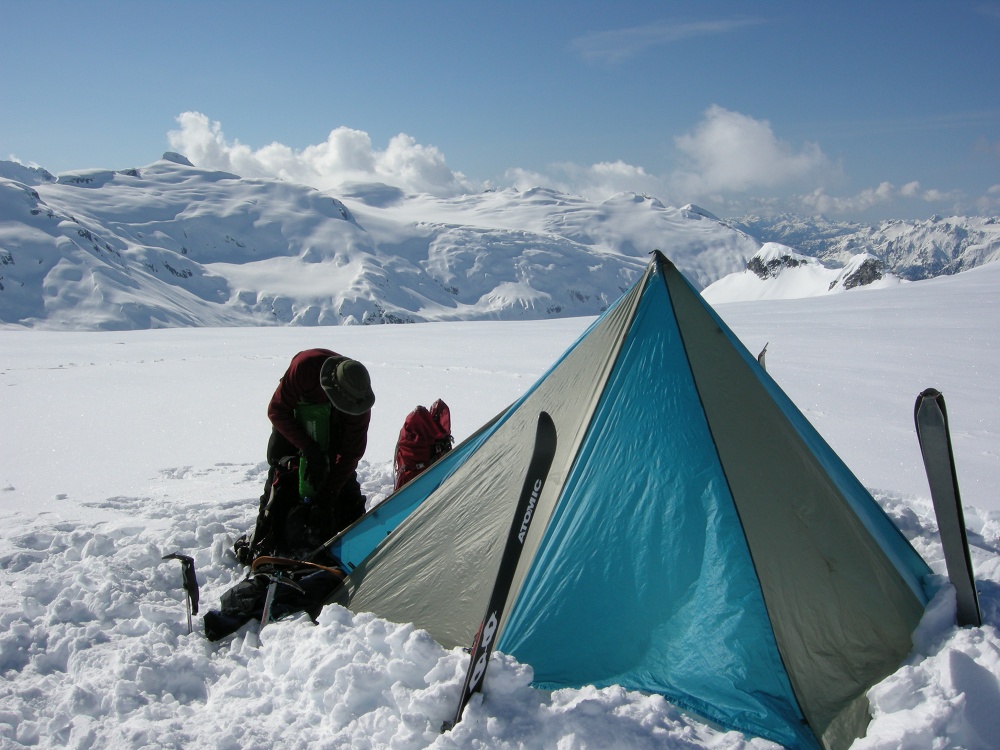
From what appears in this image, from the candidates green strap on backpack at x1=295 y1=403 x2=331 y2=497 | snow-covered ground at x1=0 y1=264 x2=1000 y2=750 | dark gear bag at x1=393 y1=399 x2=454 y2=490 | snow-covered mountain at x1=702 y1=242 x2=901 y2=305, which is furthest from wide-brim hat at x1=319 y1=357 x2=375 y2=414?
snow-covered mountain at x1=702 y1=242 x2=901 y2=305

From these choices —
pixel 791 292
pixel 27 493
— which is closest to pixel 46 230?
pixel 791 292

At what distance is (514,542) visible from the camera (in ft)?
10.2

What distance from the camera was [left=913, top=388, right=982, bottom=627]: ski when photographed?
3.27 metres

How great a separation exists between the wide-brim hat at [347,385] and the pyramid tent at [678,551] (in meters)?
1.01

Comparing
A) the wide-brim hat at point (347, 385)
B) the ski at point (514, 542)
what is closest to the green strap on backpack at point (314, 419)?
the wide-brim hat at point (347, 385)

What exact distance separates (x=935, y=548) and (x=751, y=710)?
229 cm

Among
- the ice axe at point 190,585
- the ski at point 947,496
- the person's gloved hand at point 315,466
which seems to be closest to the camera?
the ski at point 947,496

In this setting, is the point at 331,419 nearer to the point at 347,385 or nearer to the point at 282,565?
the point at 347,385

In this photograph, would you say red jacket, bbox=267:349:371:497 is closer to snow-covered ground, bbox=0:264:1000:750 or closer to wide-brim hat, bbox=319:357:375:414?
wide-brim hat, bbox=319:357:375:414

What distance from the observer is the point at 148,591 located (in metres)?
4.36

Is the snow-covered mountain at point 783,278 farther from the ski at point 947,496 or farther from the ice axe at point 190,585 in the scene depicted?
the ice axe at point 190,585

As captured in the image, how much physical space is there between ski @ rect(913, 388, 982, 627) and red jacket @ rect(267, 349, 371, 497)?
360cm

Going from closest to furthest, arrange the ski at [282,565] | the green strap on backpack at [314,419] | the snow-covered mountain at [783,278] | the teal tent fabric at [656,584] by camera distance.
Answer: the teal tent fabric at [656,584] → the ski at [282,565] → the green strap on backpack at [314,419] → the snow-covered mountain at [783,278]

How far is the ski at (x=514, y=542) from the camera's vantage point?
3004 mm
